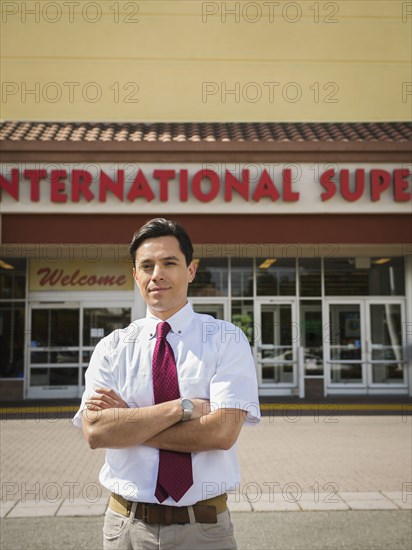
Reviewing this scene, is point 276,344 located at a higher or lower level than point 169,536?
higher

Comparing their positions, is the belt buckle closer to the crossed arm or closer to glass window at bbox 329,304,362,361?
the crossed arm

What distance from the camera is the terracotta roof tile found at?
44.5ft

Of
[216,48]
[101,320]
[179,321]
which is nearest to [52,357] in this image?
[101,320]

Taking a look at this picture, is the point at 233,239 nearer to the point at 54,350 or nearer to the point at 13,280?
the point at 54,350

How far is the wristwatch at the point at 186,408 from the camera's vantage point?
2361 mm

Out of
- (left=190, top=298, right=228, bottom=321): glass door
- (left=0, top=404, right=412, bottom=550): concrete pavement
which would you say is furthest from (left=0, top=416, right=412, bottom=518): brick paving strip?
(left=190, top=298, right=228, bottom=321): glass door

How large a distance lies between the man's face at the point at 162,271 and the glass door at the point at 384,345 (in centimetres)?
1365

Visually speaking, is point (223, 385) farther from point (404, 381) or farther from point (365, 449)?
point (404, 381)

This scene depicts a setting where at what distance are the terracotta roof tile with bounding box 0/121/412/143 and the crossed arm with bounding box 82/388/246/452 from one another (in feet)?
36.9

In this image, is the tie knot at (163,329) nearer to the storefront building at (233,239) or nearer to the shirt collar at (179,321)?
the shirt collar at (179,321)

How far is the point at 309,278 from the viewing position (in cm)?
1548

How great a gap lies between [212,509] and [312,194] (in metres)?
11.5

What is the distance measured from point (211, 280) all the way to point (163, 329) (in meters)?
12.8

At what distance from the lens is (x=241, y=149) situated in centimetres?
1309
